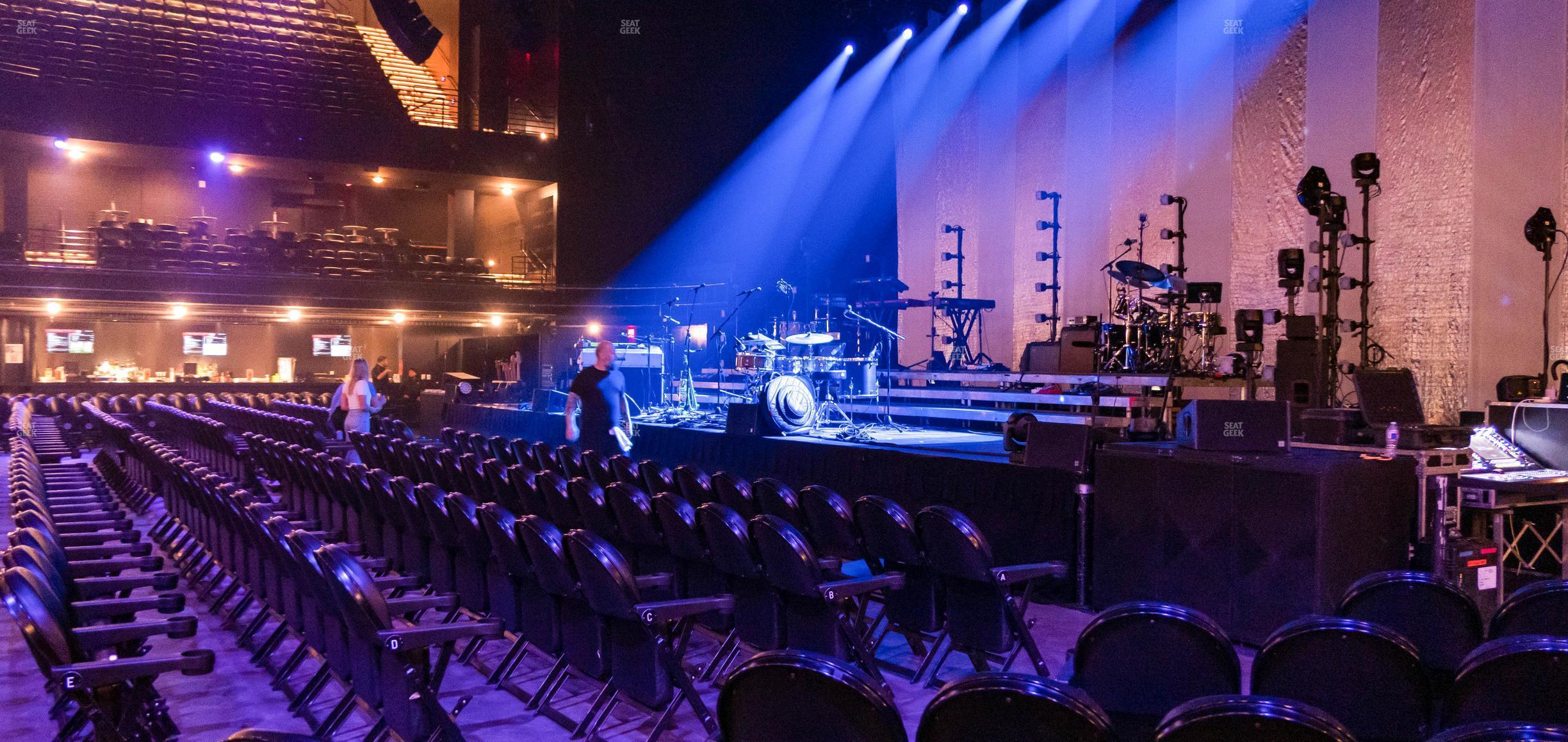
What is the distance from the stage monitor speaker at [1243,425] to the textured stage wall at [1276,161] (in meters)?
5.36

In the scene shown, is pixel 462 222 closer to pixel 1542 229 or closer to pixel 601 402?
pixel 601 402

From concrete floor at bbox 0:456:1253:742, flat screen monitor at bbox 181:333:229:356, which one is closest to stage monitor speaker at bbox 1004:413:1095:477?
concrete floor at bbox 0:456:1253:742

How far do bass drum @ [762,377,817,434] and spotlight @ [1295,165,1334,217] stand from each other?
14.8ft

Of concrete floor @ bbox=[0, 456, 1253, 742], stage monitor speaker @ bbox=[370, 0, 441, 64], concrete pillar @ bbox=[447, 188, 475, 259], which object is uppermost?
stage monitor speaker @ bbox=[370, 0, 441, 64]

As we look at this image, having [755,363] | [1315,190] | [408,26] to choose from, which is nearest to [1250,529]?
[1315,190]

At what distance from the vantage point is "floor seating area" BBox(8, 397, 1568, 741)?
2.01 metres

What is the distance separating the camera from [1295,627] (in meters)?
2.58

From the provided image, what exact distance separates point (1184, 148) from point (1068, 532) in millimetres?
7890

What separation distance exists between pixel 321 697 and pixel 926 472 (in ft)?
12.5

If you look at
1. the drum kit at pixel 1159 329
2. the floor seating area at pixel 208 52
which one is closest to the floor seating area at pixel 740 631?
the drum kit at pixel 1159 329

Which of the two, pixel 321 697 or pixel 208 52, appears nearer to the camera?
pixel 321 697

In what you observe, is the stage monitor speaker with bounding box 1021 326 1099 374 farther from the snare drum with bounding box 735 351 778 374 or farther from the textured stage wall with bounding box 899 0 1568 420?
the snare drum with bounding box 735 351 778 374

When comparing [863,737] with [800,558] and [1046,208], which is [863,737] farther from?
[1046,208]

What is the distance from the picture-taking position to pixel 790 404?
8.88 metres
